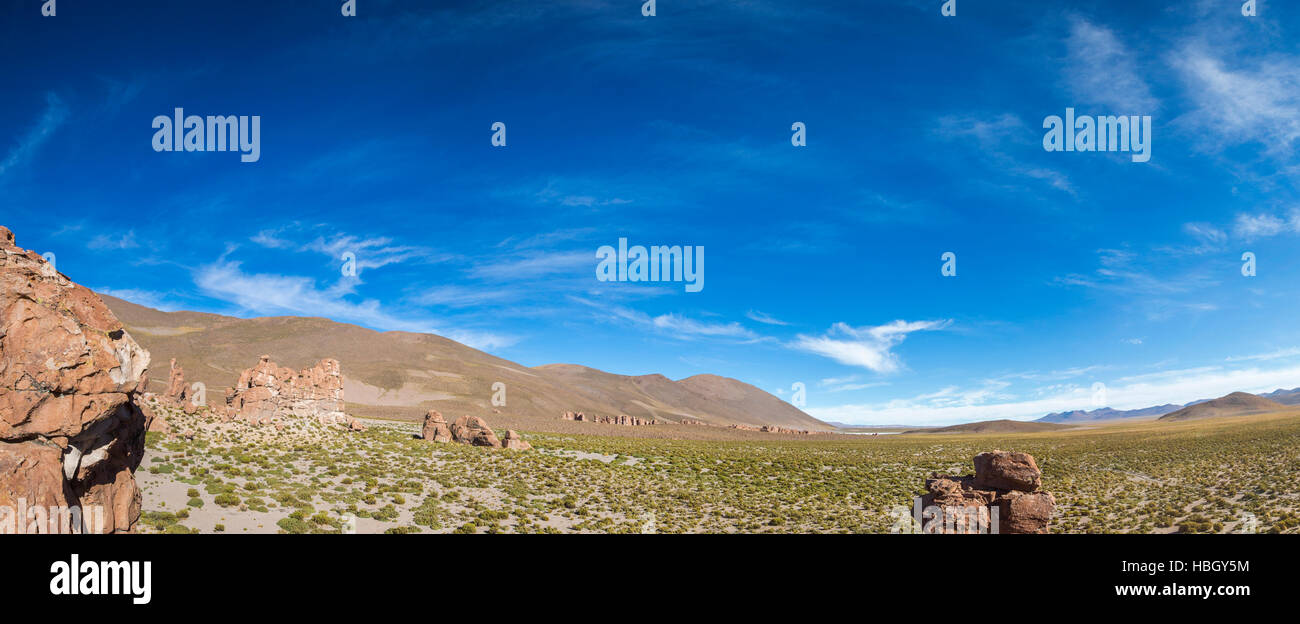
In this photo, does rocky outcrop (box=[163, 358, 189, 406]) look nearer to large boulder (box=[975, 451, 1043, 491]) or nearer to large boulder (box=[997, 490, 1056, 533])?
large boulder (box=[975, 451, 1043, 491])

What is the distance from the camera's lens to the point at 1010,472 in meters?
18.7

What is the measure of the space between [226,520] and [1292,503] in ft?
154

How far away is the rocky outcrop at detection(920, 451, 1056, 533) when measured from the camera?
18469 mm

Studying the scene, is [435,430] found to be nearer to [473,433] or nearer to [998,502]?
[473,433]

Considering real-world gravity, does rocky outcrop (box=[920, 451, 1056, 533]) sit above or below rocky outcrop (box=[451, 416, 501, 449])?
above

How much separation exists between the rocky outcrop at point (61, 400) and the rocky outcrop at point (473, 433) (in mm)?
40244

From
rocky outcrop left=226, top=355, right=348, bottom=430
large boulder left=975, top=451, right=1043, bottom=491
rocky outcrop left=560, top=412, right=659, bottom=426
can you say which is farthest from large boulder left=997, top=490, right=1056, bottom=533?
rocky outcrop left=560, top=412, right=659, bottom=426

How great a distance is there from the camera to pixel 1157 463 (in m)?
46.5

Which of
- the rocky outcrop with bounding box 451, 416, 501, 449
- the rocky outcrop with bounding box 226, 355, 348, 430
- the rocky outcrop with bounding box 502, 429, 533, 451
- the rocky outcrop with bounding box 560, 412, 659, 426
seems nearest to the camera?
the rocky outcrop with bounding box 226, 355, 348, 430

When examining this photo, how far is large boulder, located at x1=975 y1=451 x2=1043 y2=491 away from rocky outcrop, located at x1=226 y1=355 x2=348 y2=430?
52.1 meters

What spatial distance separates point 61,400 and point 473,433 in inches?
1757

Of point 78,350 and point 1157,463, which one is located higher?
point 78,350
